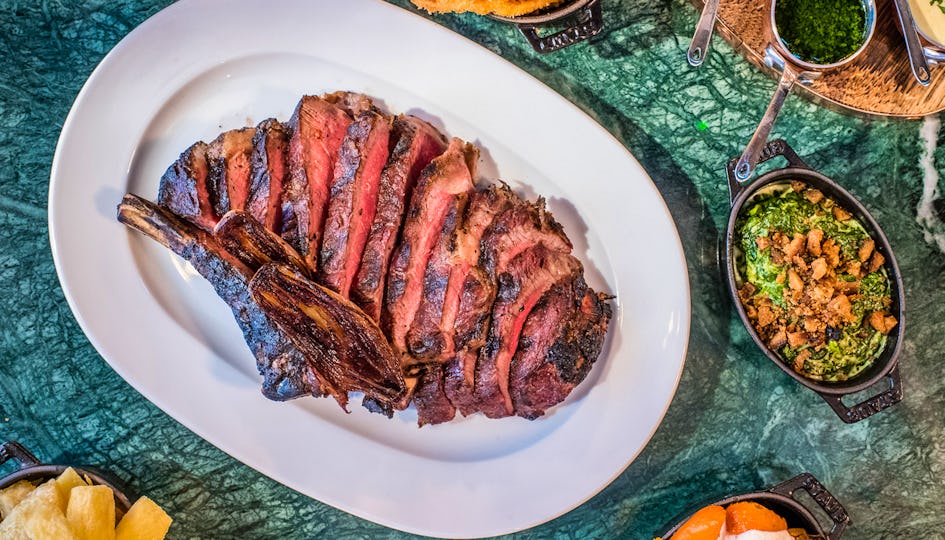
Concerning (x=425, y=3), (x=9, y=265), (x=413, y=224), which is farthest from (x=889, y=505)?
(x=9, y=265)

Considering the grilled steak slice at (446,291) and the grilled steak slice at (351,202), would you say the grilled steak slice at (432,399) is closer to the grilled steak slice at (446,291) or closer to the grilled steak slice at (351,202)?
the grilled steak slice at (446,291)

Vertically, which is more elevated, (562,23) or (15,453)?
(562,23)

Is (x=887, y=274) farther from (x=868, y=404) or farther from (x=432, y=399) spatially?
(x=432, y=399)

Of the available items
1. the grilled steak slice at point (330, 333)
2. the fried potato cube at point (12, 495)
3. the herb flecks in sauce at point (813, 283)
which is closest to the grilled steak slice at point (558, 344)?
the grilled steak slice at point (330, 333)

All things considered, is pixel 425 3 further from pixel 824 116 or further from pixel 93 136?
pixel 824 116

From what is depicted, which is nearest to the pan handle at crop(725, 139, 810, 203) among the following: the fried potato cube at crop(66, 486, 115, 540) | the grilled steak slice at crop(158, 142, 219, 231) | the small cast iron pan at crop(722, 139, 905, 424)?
the small cast iron pan at crop(722, 139, 905, 424)

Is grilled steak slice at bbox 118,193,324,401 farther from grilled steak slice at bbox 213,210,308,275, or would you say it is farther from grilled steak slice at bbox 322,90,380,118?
grilled steak slice at bbox 322,90,380,118

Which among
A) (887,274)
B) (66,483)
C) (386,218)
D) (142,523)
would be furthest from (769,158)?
(66,483)
